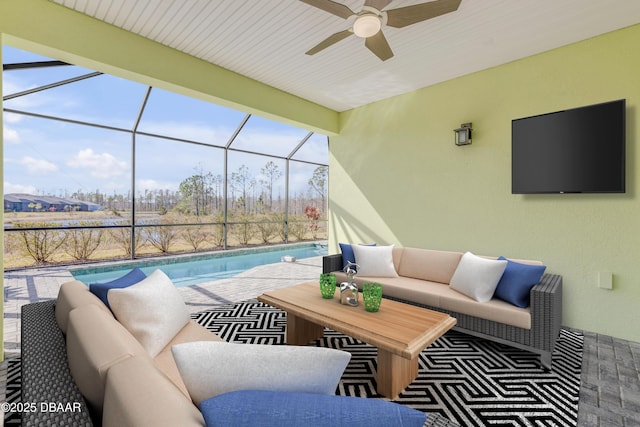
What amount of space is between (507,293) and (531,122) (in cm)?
190

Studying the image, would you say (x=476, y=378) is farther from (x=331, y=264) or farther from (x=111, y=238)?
(x=111, y=238)

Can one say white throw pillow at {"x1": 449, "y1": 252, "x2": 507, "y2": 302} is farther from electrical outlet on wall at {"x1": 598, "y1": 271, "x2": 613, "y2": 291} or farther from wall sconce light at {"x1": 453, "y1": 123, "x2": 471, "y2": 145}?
wall sconce light at {"x1": 453, "y1": 123, "x2": 471, "y2": 145}

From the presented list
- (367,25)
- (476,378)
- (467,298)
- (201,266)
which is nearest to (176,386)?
(476,378)

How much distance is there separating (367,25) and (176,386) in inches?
97.2

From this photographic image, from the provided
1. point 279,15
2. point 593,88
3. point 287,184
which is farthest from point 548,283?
point 287,184

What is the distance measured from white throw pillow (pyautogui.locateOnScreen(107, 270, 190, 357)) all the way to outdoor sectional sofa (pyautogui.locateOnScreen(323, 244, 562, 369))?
2177mm

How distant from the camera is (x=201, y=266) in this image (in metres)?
6.47

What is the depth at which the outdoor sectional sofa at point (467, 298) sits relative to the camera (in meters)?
2.30

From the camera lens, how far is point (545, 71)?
323 cm

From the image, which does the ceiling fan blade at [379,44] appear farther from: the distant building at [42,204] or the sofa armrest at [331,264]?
the distant building at [42,204]

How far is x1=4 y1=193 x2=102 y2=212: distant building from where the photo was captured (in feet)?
17.9

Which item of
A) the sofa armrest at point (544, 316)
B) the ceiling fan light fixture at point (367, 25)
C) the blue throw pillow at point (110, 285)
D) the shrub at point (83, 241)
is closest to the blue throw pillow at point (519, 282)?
the sofa armrest at point (544, 316)

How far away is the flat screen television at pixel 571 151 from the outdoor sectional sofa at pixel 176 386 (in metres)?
3.14

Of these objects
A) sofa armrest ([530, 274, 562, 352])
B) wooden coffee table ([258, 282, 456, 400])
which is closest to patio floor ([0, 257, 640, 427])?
sofa armrest ([530, 274, 562, 352])
